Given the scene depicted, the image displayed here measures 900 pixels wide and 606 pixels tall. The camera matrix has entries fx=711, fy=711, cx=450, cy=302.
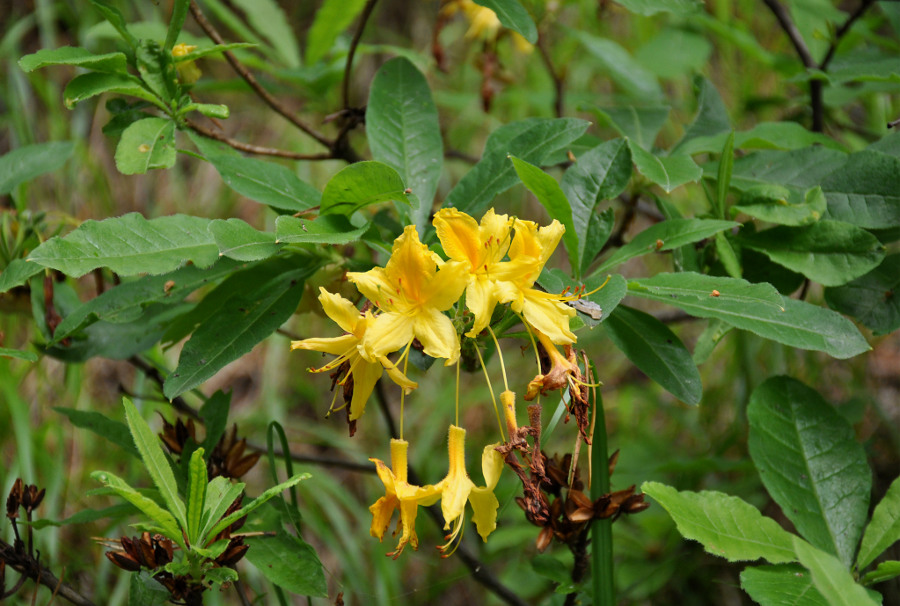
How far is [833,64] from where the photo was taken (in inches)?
58.2

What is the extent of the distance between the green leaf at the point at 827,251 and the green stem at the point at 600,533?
0.35 metres

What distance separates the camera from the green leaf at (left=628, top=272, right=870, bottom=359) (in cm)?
88

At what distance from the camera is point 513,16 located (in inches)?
38.6

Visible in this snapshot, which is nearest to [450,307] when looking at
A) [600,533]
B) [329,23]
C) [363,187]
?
[363,187]

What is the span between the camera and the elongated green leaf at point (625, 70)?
67.4 inches

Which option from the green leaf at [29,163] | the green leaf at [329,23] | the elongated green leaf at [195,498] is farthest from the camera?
the green leaf at [329,23]

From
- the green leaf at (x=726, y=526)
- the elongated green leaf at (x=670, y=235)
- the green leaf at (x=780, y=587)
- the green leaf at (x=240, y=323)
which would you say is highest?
the elongated green leaf at (x=670, y=235)

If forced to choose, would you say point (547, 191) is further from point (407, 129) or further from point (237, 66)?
point (237, 66)

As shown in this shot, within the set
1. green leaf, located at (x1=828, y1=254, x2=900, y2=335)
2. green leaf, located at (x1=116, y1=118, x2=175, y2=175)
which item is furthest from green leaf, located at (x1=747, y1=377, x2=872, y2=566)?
green leaf, located at (x1=116, y1=118, x2=175, y2=175)

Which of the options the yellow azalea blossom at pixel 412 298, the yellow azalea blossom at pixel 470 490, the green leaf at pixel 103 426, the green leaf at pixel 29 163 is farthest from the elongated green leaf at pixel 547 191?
the green leaf at pixel 29 163

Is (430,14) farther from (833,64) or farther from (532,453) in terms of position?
(532,453)

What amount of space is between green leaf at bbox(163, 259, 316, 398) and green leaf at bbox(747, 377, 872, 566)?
72cm

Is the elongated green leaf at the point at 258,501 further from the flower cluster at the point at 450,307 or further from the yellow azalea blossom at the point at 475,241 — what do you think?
the yellow azalea blossom at the point at 475,241

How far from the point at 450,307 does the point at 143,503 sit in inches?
15.7
